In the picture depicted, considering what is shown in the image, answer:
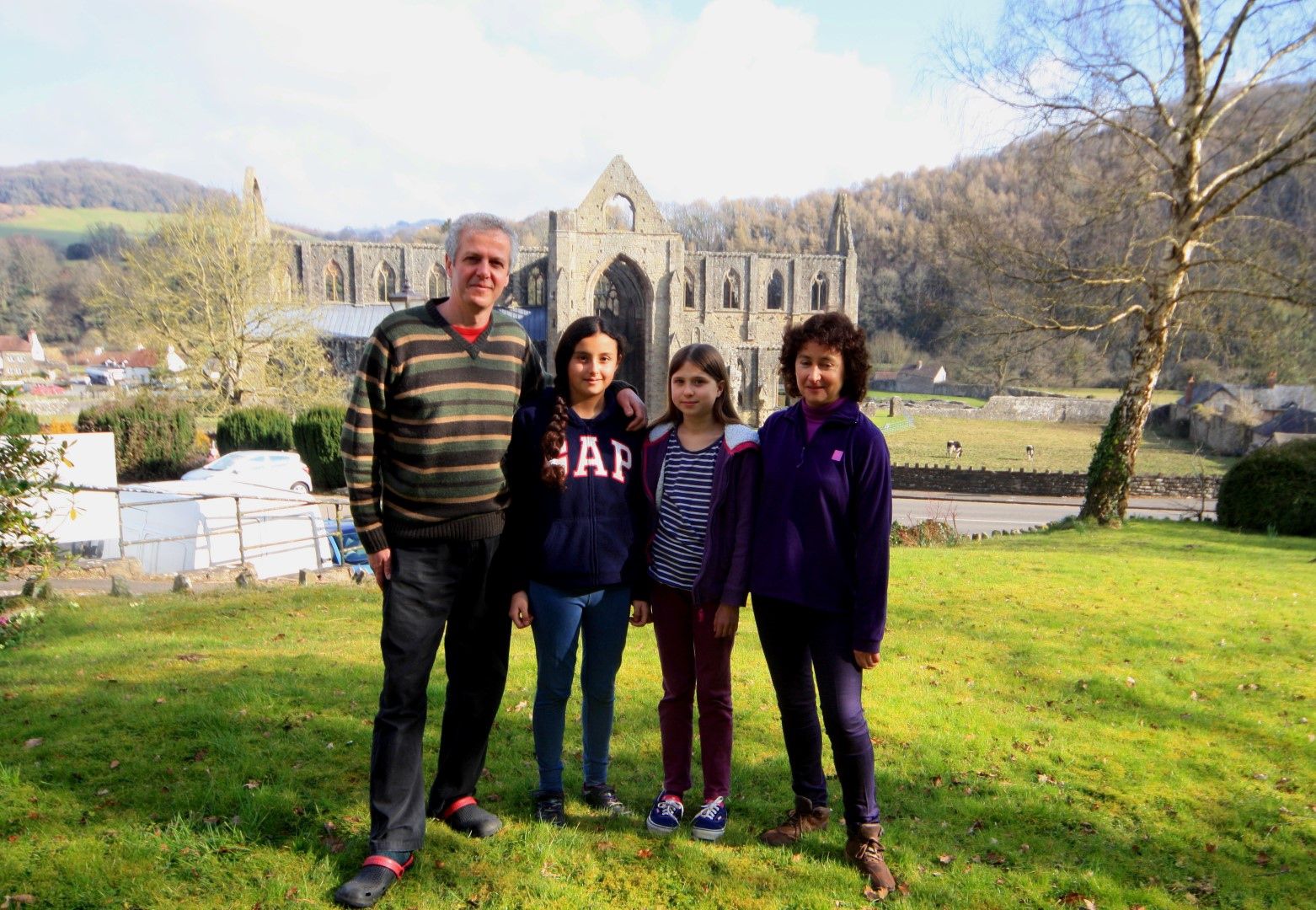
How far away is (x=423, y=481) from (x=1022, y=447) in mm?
37453

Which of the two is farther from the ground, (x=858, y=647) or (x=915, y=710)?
(x=858, y=647)

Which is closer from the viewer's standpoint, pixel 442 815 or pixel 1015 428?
pixel 442 815

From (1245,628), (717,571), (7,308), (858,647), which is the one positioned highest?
(7,308)

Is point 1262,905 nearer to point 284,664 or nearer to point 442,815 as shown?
point 442,815

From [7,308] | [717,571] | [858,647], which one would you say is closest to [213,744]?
[717,571]

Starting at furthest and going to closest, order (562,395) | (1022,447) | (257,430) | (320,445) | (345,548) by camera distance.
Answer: (1022,447) < (257,430) < (320,445) < (345,548) < (562,395)

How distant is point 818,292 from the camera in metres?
48.1

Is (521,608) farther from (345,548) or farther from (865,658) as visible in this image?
(345,548)

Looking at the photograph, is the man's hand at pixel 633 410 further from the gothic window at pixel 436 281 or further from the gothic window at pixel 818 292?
the gothic window at pixel 818 292

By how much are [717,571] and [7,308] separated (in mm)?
93251

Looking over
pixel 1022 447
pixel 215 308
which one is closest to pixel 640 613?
pixel 215 308

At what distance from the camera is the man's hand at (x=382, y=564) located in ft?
9.74

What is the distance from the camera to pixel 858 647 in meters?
3.04

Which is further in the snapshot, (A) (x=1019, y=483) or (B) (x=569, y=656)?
(A) (x=1019, y=483)
